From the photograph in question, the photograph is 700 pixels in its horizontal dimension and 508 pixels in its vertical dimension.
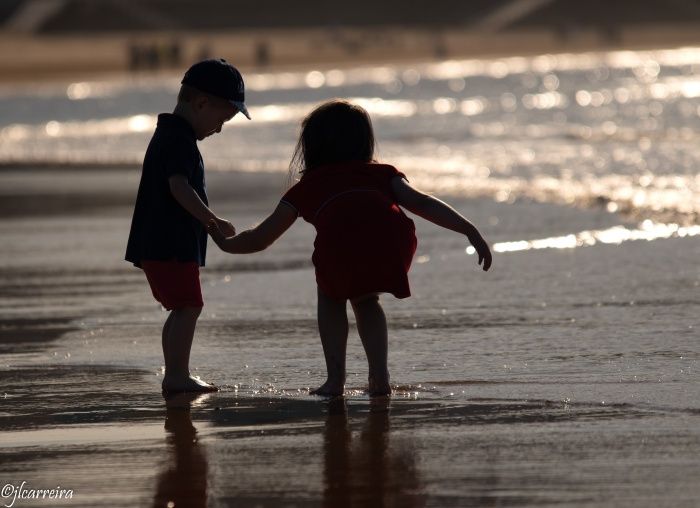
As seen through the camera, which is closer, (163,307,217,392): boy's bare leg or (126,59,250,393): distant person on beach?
(163,307,217,392): boy's bare leg

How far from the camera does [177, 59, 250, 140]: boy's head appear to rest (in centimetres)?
583

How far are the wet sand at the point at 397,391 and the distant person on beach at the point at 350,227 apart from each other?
231 millimetres

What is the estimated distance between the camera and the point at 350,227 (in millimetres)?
5512

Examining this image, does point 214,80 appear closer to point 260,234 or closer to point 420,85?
point 260,234

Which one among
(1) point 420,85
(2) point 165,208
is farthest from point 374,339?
(1) point 420,85

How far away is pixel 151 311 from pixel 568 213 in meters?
4.54

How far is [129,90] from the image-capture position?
52094 mm

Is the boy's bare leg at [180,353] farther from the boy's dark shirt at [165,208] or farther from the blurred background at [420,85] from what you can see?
the blurred background at [420,85]

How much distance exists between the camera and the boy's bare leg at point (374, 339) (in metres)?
5.48

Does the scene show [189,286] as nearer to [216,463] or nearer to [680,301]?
[216,463]

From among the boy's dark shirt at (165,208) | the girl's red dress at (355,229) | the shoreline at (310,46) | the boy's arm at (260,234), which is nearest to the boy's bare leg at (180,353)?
the boy's dark shirt at (165,208)

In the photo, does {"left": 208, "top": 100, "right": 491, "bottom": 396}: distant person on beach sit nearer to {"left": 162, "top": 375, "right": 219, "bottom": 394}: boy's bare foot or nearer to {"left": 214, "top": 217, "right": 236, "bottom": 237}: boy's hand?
{"left": 214, "top": 217, "right": 236, "bottom": 237}: boy's hand

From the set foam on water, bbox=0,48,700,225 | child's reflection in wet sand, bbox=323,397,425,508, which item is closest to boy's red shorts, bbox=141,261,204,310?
child's reflection in wet sand, bbox=323,397,425,508

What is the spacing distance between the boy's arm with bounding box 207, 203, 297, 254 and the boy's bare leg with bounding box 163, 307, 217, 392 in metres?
0.36
